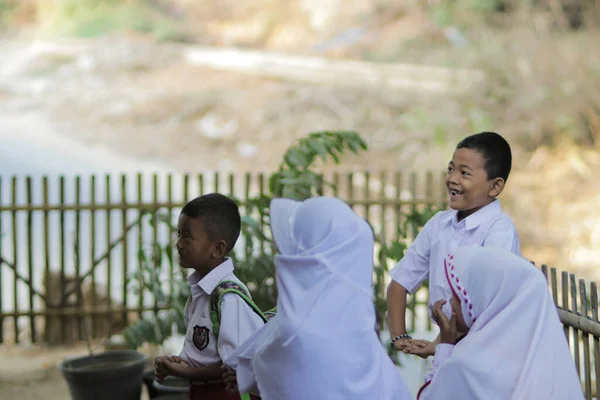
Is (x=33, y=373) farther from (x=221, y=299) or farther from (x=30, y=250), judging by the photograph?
(x=221, y=299)

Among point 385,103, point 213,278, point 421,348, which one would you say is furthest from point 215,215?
point 385,103

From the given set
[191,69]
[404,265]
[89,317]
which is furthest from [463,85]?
[404,265]

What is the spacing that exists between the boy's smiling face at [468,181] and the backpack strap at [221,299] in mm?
830

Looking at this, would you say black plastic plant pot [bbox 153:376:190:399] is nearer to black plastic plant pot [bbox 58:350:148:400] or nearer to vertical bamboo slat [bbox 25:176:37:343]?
black plastic plant pot [bbox 58:350:148:400]

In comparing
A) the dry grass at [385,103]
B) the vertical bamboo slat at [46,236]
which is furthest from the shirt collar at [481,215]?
the dry grass at [385,103]

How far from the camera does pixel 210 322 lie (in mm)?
2908

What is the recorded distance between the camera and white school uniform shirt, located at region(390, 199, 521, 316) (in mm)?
2957

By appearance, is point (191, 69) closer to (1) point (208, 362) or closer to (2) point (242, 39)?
(2) point (242, 39)

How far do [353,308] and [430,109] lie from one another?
15.0 meters

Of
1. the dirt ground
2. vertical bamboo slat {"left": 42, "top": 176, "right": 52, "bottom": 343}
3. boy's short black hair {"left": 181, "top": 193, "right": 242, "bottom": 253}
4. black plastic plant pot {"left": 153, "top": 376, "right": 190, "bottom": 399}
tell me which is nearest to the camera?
boy's short black hair {"left": 181, "top": 193, "right": 242, "bottom": 253}

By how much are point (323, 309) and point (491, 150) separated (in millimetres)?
1019

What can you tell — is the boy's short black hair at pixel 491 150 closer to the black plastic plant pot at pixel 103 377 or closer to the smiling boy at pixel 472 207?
the smiling boy at pixel 472 207

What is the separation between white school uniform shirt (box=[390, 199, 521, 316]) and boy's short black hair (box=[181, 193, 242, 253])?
Result: 665 millimetres

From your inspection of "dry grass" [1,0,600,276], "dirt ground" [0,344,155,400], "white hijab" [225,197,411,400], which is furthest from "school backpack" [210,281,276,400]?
"dry grass" [1,0,600,276]
